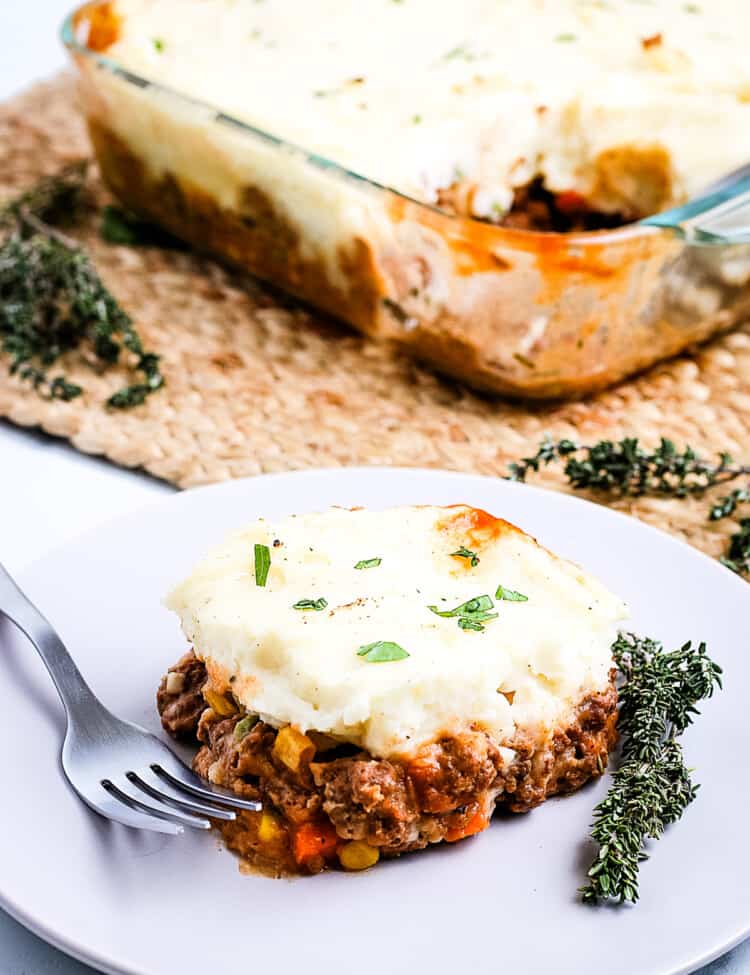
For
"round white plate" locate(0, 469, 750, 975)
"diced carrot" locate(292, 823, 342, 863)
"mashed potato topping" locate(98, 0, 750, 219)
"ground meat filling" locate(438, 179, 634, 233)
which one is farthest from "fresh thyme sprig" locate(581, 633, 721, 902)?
"ground meat filling" locate(438, 179, 634, 233)

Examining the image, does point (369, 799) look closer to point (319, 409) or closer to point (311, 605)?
point (311, 605)

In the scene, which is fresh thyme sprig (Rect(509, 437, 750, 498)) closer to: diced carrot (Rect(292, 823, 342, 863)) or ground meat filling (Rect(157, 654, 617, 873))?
ground meat filling (Rect(157, 654, 617, 873))

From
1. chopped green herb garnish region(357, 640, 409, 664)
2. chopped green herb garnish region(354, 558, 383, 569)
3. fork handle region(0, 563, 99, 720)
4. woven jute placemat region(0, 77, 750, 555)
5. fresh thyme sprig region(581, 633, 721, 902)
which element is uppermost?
chopped green herb garnish region(357, 640, 409, 664)

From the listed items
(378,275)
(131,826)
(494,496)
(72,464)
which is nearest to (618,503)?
(494,496)

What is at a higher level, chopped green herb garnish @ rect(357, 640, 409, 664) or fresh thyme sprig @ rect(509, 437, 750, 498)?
chopped green herb garnish @ rect(357, 640, 409, 664)

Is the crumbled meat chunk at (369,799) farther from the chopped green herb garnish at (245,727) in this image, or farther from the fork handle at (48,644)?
the fork handle at (48,644)
